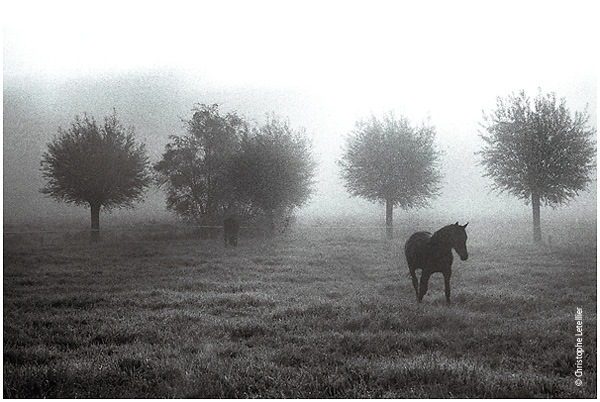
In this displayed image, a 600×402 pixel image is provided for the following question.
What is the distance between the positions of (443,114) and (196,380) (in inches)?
178

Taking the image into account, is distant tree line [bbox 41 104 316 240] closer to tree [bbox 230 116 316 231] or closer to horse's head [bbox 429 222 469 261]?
tree [bbox 230 116 316 231]

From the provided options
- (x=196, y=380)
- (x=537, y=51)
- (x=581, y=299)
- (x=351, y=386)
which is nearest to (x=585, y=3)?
(x=537, y=51)

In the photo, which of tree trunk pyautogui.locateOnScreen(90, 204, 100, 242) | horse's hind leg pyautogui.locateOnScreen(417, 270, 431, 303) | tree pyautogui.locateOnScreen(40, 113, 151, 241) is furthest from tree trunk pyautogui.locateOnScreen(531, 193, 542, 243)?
tree trunk pyautogui.locateOnScreen(90, 204, 100, 242)

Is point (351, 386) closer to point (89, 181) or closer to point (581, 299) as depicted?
point (581, 299)

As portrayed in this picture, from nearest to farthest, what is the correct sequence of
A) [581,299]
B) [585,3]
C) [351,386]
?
[351,386]
[581,299]
[585,3]

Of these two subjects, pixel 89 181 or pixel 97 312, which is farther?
pixel 89 181

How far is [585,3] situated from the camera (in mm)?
5953

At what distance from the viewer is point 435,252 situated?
5703mm

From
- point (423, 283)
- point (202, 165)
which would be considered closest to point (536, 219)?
point (423, 283)

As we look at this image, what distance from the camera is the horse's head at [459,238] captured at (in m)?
5.56

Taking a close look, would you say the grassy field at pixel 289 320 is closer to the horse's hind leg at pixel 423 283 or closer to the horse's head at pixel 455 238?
the horse's hind leg at pixel 423 283

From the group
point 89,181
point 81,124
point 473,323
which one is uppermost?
point 81,124

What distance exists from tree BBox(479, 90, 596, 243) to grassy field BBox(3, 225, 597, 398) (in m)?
0.74

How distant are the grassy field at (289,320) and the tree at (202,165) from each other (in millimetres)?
465
